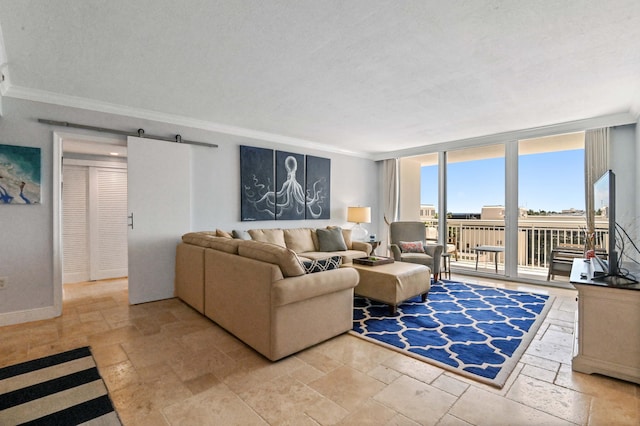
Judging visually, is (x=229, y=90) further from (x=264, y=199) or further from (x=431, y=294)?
(x=431, y=294)

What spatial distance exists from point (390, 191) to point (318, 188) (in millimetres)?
1829

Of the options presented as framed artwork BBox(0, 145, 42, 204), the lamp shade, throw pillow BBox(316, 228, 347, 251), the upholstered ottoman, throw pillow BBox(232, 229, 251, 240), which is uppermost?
framed artwork BBox(0, 145, 42, 204)

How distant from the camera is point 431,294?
14.0ft

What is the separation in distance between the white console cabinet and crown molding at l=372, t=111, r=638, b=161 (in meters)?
3.13

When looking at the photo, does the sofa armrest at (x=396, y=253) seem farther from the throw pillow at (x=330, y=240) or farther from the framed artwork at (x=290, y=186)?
the framed artwork at (x=290, y=186)

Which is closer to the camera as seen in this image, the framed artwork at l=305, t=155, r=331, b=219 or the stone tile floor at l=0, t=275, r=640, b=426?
the stone tile floor at l=0, t=275, r=640, b=426

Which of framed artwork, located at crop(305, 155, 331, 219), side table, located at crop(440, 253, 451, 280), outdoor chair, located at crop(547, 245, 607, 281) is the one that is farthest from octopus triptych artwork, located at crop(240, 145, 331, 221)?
outdoor chair, located at crop(547, 245, 607, 281)

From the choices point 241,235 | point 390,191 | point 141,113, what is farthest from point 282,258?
point 390,191

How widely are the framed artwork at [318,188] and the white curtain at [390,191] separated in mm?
1500

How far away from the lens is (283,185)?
539 cm

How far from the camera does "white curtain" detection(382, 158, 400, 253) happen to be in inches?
268

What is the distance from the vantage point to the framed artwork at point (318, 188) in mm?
5789

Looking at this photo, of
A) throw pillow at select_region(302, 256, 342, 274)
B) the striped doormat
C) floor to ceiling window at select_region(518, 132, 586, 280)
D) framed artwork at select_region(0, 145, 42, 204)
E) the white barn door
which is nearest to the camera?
the striped doormat

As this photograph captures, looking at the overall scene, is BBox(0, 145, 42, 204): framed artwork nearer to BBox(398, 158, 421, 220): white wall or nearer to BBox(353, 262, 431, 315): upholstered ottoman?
BBox(353, 262, 431, 315): upholstered ottoman
